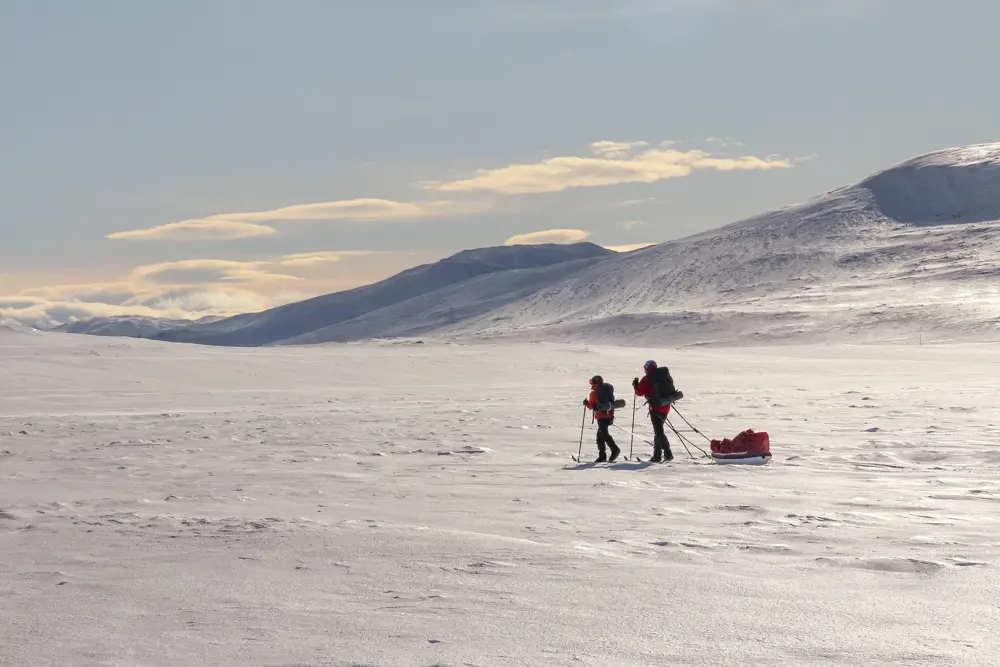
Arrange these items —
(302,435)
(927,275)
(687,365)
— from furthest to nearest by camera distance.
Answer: (927,275), (687,365), (302,435)

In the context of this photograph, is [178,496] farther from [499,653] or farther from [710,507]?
[499,653]

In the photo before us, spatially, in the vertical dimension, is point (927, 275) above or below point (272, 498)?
above

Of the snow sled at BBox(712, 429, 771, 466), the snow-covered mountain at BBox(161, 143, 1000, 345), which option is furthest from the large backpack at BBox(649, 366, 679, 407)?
the snow-covered mountain at BBox(161, 143, 1000, 345)

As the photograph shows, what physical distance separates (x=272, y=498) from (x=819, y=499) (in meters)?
5.76

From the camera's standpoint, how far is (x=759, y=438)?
1438 centimetres

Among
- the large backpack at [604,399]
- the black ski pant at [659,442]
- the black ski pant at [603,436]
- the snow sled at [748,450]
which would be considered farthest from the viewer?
the large backpack at [604,399]

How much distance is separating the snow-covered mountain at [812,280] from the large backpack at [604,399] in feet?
284

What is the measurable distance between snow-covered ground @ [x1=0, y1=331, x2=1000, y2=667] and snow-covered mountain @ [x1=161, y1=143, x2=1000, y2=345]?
8713 centimetres

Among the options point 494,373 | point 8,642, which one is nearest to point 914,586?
point 8,642

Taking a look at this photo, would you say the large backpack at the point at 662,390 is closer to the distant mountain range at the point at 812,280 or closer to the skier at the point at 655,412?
the skier at the point at 655,412

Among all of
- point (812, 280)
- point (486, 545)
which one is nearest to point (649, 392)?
point (486, 545)

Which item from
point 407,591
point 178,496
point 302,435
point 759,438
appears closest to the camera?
point 407,591

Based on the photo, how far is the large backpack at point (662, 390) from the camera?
617 inches

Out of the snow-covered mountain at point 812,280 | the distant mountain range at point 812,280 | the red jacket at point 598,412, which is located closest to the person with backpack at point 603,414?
the red jacket at point 598,412
